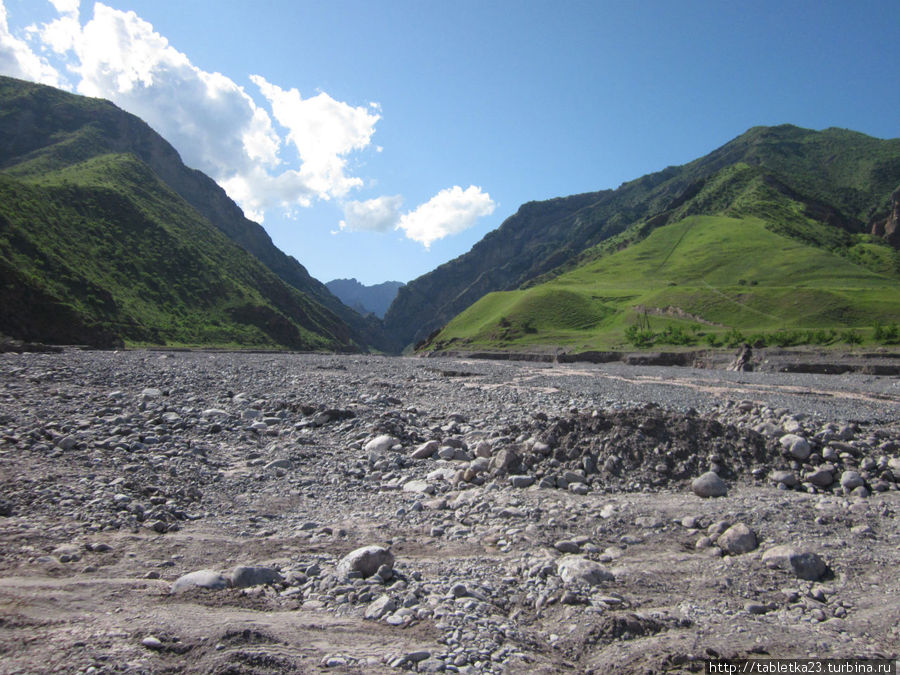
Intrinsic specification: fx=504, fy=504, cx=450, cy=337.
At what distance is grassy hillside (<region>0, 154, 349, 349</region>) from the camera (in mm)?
50406

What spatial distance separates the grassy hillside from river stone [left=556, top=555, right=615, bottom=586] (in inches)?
2171

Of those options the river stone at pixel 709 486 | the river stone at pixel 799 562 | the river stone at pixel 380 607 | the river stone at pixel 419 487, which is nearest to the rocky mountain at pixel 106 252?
the river stone at pixel 419 487

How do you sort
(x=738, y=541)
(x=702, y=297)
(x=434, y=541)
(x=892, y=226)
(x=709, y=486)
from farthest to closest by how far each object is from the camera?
(x=892, y=226), (x=702, y=297), (x=709, y=486), (x=434, y=541), (x=738, y=541)

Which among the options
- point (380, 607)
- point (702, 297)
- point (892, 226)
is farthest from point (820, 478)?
point (892, 226)

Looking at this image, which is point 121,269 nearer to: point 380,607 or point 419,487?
point 419,487

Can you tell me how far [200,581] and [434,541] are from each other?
10.2ft

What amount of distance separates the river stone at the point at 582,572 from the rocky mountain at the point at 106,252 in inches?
2178

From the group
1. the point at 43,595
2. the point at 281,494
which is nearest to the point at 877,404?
the point at 281,494

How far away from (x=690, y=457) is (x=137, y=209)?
102 meters

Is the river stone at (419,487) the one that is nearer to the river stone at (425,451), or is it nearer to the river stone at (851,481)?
the river stone at (425,451)

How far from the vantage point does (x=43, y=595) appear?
486cm

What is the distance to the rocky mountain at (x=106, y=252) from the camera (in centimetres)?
5366

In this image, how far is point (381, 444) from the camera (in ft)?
40.0

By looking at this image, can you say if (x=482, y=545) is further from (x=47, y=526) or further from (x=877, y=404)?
(x=877, y=404)
